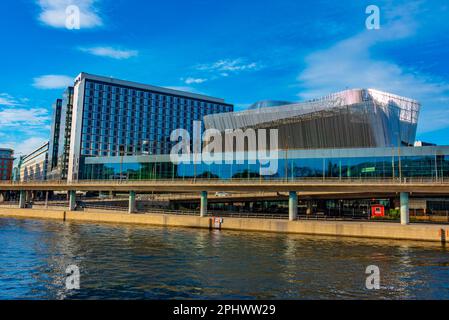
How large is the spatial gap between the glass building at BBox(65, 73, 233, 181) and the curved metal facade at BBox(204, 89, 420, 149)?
273 ft

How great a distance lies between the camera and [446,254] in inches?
1655

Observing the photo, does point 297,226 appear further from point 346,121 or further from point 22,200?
point 22,200

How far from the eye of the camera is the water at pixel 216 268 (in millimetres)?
24281

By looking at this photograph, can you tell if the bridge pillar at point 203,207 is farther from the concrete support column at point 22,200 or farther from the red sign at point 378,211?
the concrete support column at point 22,200

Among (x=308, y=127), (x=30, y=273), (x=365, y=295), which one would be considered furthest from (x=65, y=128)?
(x=365, y=295)

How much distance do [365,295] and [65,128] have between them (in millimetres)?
186958

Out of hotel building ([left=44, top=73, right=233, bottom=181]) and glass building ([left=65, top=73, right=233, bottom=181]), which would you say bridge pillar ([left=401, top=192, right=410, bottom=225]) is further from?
glass building ([left=65, top=73, right=233, bottom=181])

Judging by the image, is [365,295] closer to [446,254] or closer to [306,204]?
[446,254]

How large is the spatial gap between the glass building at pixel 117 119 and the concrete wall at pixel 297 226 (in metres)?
83.8

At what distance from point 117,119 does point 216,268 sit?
158444mm

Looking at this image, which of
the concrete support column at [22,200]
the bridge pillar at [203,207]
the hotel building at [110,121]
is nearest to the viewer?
the bridge pillar at [203,207]

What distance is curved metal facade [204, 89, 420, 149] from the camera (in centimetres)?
10181

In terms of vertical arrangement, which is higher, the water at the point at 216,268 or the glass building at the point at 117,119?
the glass building at the point at 117,119

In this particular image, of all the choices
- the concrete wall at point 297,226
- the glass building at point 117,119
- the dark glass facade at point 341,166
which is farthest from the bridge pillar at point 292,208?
the glass building at point 117,119
